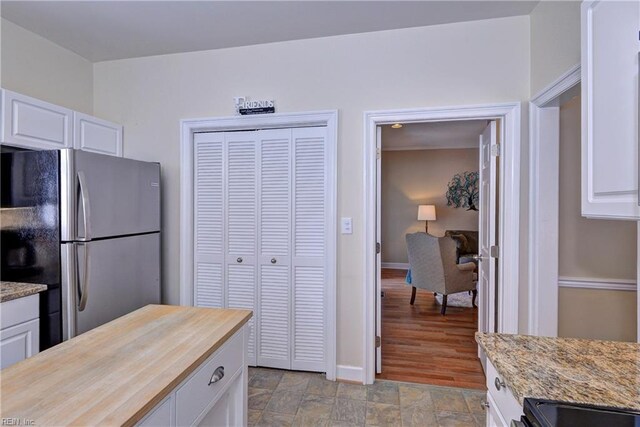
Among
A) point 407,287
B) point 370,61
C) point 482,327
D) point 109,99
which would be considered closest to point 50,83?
point 109,99

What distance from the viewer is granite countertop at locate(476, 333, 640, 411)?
32.5 inches

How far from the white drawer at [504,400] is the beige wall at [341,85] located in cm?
136

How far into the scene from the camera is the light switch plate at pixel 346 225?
2.48 m

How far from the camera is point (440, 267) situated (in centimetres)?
399

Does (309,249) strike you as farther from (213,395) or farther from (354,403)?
(213,395)

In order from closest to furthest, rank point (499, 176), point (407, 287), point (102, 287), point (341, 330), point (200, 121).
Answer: point (102, 287) → point (499, 176) → point (341, 330) → point (200, 121) → point (407, 287)

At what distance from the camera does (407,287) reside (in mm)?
5523

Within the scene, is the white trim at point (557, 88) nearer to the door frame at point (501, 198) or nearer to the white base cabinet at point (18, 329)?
the door frame at point (501, 198)

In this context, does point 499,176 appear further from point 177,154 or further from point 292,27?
point 177,154

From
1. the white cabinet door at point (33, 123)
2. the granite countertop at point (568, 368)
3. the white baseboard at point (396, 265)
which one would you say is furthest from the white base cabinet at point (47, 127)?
the white baseboard at point (396, 265)

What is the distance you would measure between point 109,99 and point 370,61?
2.36m

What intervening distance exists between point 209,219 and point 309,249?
0.92m

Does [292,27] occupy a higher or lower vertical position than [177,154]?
higher

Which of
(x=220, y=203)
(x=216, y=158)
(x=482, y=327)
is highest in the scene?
(x=216, y=158)
